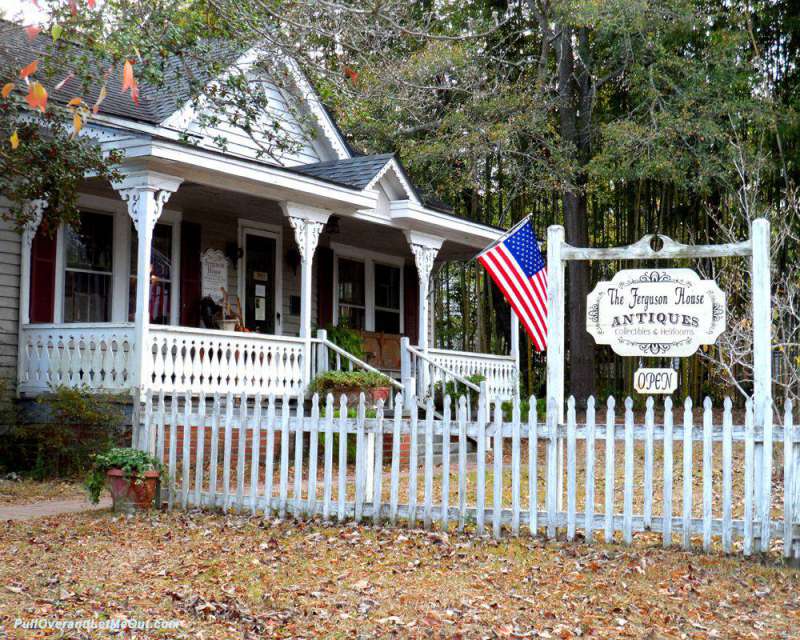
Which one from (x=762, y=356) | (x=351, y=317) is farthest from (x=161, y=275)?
(x=762, y=356)

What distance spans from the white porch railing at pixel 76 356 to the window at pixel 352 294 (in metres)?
6.58

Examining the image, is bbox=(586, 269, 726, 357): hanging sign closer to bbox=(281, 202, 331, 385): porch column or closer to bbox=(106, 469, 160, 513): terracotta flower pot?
bbox=(106, 469, 160, 513): terracotta flower pot

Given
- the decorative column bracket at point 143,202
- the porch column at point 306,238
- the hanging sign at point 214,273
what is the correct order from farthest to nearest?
the hanging sign at point 214,273
the porch column at point 306,238
the decorative column bracket at point 143,202

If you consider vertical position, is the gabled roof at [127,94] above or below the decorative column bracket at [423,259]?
above

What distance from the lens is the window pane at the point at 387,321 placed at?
67.8ft

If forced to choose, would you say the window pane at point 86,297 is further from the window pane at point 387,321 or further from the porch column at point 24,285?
the window pane at point 387,321

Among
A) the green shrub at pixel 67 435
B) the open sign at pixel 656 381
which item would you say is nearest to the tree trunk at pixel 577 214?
the green shrub at pixel 67 435

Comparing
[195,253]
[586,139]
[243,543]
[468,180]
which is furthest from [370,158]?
[243,543]

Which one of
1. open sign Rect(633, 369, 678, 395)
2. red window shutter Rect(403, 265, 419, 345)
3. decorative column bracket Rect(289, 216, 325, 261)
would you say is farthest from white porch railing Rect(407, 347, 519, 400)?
open sign Rect(633, 369, 678, 395)

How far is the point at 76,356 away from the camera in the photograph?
43.9ft

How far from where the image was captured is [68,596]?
673 centimetres

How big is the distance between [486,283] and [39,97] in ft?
74.4

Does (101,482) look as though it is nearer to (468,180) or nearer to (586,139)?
(468,180)

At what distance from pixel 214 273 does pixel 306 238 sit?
7.73 ft
